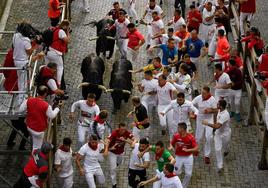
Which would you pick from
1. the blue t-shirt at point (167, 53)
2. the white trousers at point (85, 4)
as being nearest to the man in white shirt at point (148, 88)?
the blue t-shirt at point (167, 53)

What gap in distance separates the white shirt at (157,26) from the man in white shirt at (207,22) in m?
1.49

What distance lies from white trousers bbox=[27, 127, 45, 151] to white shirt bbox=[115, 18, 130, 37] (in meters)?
6.86

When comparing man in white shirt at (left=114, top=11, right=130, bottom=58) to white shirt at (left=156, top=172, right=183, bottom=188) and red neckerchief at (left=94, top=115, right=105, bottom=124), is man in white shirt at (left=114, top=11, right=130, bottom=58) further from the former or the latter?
white shirt at (left=156, top=172, right=183, bottom=188)

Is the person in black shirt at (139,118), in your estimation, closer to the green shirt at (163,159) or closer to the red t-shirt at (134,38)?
the green shirt at (163,159)

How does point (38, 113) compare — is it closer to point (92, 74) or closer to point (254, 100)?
point (92, 74)

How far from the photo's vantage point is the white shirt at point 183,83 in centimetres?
1783

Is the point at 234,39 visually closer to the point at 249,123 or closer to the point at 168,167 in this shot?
the point at 249,123

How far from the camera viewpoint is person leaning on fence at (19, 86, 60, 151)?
14.4 metres

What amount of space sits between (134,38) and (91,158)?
6.18m

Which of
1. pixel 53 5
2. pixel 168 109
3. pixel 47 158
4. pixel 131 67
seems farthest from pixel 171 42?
pixel 47 158

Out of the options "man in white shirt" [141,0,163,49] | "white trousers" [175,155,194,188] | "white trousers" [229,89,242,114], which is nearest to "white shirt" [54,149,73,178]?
"white trousers" [175,155,194,188]

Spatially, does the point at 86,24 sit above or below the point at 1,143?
above

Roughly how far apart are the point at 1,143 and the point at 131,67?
4529 millimetres

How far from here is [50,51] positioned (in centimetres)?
1834
